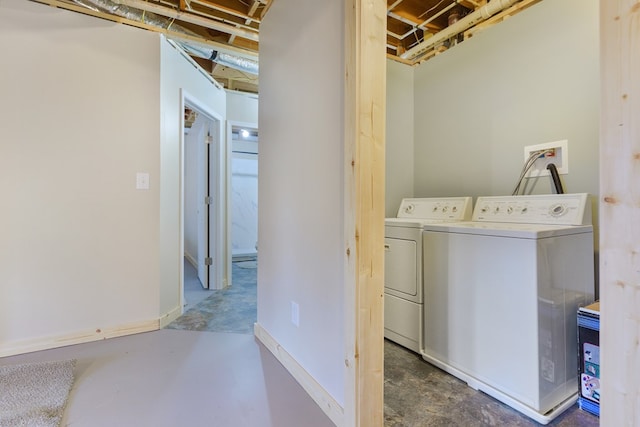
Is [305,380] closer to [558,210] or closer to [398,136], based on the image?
[558,210]

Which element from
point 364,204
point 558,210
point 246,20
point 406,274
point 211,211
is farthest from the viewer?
point 211,211

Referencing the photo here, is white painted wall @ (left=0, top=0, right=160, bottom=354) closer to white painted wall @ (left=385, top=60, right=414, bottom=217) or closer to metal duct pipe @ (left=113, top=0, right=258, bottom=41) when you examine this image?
metal duct pipe @ (left=113, top=0, right=258, bottom=41)

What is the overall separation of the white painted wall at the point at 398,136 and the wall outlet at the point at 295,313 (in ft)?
4.49

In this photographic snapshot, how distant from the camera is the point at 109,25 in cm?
229

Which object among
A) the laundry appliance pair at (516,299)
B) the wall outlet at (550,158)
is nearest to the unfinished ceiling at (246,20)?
the wall outlet at (550,158)

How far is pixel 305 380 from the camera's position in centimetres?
164

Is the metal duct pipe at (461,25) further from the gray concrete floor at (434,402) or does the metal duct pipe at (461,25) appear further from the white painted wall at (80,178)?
the gray concrete floor at (434,402)

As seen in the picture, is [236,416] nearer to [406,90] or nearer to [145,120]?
[145,120]

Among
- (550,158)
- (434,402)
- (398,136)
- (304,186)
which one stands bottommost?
(434,402)

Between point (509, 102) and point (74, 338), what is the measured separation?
11.9ft

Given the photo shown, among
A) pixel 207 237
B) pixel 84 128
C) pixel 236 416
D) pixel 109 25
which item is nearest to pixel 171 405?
pixel 236 416

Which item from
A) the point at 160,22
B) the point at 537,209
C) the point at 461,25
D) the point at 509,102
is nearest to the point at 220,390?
the point at 537,209

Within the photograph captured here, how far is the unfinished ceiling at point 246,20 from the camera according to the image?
7.43 ft

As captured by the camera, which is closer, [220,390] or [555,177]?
[220,390]
